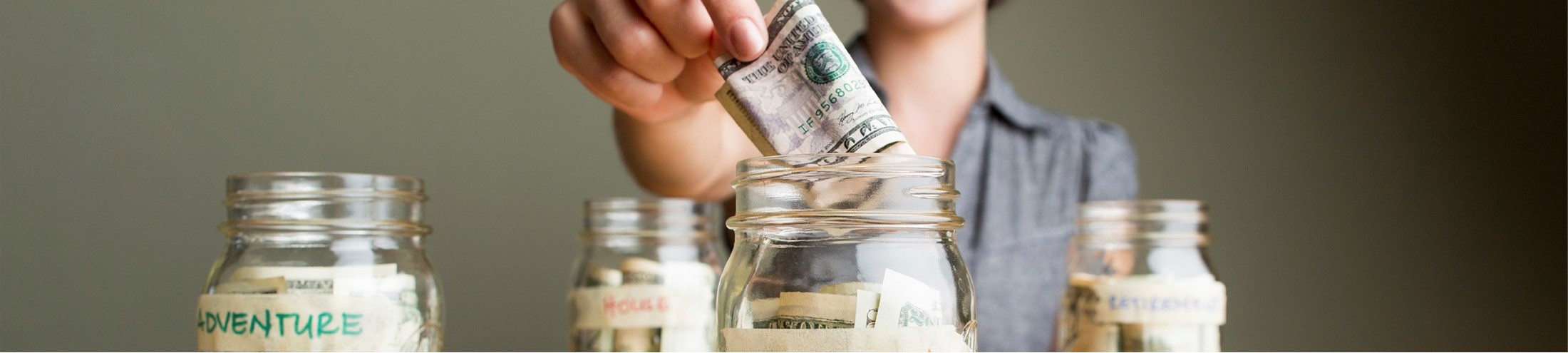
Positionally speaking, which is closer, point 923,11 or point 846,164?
point 846,164

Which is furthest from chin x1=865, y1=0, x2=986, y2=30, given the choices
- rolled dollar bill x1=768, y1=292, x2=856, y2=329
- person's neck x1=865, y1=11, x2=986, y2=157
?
rolled dollar bill x1=768, y1=292, x2=856, y2=329

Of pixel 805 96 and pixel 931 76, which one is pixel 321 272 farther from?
pixel 931 76

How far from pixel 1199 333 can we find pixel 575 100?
5.81 ft

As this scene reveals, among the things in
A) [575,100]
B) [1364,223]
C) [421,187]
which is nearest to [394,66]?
[575,100]

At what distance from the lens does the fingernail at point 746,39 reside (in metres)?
0.52

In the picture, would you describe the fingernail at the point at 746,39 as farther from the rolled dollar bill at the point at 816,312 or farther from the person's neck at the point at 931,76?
the person's neck at the point at 931,76

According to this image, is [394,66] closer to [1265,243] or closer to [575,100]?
[575,100]

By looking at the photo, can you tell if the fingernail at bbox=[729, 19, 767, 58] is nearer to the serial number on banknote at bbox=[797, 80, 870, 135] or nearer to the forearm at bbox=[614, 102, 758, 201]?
the serial number on banknote at bbox=[797, 80, 870, 135]

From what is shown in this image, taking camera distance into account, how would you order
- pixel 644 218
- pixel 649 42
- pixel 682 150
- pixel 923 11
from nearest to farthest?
1. pixel 649 42
2. pixel 644 218
3. pixel 682 150
4. pixel 923 11

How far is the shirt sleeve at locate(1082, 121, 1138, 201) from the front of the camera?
65.6 inches

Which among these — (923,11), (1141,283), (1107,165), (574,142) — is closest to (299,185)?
(1141,283)

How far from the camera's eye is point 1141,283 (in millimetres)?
639

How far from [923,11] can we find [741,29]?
97 centimetres

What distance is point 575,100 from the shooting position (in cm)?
227
